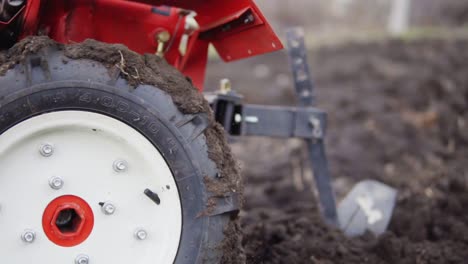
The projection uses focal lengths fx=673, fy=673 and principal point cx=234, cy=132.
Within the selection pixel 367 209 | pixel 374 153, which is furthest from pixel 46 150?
pixel 374 153

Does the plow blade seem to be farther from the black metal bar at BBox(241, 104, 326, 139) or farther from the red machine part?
the red machine part

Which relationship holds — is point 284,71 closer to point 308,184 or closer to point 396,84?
point 396,84

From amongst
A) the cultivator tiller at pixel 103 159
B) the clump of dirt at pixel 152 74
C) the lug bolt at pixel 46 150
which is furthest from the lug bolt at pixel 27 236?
the clump of dirt at pixel 152 74

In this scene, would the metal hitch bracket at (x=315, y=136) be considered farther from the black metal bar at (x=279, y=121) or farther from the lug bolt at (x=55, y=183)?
the lug bolt at (x=55, y=183)

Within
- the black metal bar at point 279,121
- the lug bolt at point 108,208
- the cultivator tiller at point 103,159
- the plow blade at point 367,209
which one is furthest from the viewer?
the plow blade at point 367,209

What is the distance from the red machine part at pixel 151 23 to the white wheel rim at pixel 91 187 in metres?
0.46

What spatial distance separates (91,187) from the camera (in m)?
2.41

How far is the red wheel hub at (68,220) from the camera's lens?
92.5 inches

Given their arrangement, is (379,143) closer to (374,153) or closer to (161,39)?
(374,153)

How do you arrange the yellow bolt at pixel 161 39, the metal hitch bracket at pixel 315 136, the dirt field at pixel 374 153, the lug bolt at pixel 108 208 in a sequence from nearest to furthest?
the lug bolt at pixel 108 208
the yellow bolt at pixel 161 39
the dirt field at pixel 374 153
the metal hitch bracket at pixel 315 136

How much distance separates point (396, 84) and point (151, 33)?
5.99m

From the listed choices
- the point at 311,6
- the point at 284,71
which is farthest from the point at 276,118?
the point at 311,6

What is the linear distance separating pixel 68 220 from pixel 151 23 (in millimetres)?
1043

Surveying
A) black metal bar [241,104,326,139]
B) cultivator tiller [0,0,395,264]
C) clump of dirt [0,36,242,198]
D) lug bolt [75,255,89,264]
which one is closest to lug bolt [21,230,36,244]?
cultivator tiller [0,0,395,264]
